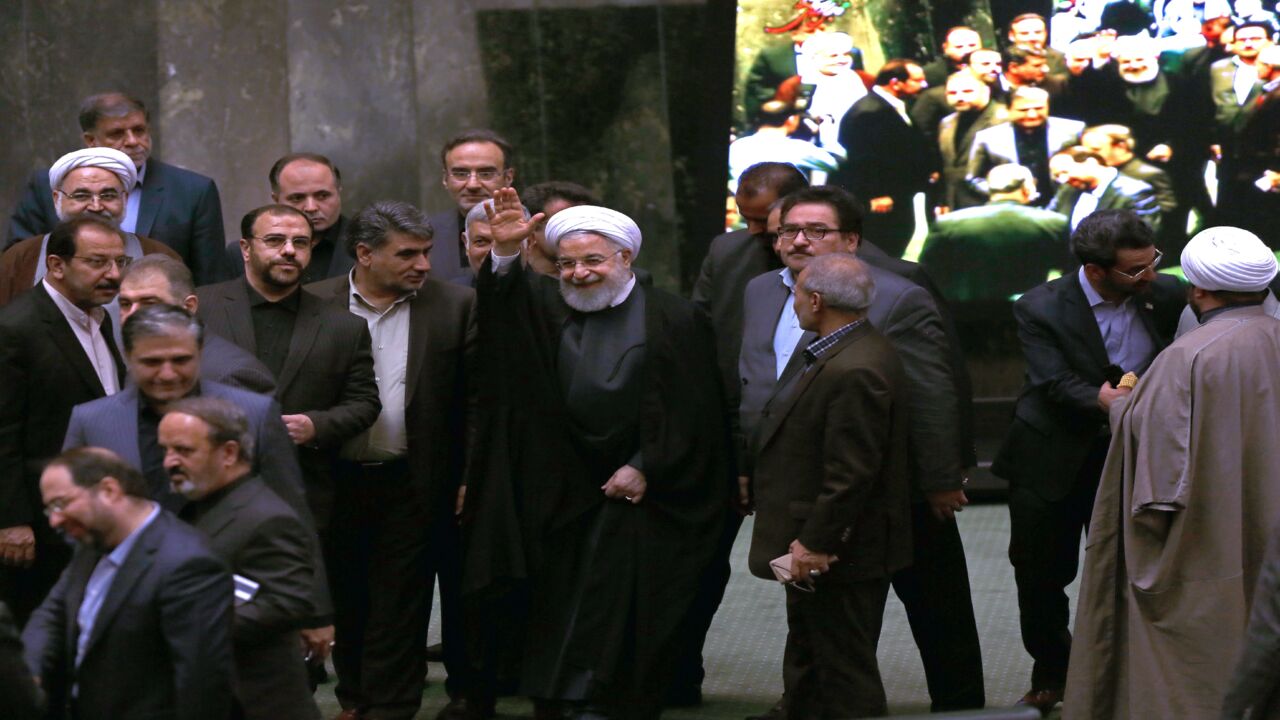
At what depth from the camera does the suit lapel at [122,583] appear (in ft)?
14.8

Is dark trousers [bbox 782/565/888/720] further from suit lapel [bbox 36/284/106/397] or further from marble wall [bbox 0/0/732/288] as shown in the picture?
marble wall [bbox 0/0/732/288]

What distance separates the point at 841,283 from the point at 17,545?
8.71ft

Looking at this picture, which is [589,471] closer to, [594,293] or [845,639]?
[594,293]

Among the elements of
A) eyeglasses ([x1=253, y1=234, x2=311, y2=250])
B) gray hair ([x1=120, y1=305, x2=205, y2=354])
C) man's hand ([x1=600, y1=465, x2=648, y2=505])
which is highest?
eyeglasses ([x1=253, y1=234, x2=311, y2=250])

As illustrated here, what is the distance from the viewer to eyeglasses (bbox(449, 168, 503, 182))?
789 centimetres

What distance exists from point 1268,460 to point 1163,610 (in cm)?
55

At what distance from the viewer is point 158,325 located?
5309mm

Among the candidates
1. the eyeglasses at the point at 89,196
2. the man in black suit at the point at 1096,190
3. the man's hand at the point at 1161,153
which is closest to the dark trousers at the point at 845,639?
the eyeglasses at the point at 89,196

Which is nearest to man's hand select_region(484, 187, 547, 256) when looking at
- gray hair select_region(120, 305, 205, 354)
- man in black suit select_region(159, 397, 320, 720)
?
gray hair select_region(120, 305, 205, 354)

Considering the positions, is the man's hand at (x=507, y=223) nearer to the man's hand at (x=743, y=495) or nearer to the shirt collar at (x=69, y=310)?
the man's hand at (x=743, y=495)

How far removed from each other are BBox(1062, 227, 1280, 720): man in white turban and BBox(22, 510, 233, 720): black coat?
2901mm

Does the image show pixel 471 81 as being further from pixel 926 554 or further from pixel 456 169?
pixel 926 554

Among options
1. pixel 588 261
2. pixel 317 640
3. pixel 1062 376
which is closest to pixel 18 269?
pixel 588 261

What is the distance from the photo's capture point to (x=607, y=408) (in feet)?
22.7
